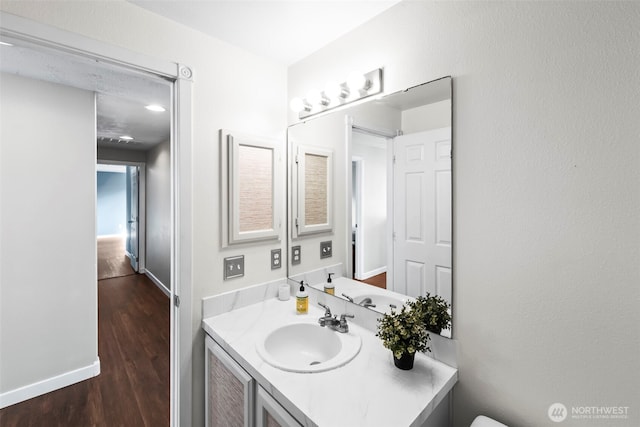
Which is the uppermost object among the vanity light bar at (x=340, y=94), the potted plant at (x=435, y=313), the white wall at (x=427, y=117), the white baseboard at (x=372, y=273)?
the vanity light bar at (x=340, y=94)

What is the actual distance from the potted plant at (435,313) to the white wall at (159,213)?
3.79 metres

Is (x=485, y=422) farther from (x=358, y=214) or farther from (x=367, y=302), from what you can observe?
(x=358, y=214)

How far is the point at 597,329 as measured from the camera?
2.63ft

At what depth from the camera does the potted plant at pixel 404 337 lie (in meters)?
0.99

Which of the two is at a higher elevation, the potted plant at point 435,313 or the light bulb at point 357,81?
the light bulb at point 357,81

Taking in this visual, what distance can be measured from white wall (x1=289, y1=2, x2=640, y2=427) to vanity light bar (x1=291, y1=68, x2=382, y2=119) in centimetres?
24

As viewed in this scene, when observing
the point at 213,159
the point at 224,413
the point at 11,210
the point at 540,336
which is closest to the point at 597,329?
the point at 540,336

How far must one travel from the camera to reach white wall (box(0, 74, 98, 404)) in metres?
1.93

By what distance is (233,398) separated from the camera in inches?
48.2

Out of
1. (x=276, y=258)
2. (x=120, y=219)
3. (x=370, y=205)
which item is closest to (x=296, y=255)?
(x=276, y=258)

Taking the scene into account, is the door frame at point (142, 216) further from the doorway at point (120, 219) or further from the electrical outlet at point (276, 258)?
the electrical outlet at point (276, 258)

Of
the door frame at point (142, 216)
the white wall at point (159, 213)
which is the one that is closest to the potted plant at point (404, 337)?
the white wall at point (159, 213)

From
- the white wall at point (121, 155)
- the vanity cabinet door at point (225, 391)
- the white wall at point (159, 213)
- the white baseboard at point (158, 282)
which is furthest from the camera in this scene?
the white wall at point (121, 155)

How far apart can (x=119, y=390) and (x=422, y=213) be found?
97.8 inches
